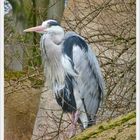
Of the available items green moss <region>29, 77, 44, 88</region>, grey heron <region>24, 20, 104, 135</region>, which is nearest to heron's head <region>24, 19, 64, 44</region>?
grey heron <region>24, 20, 104, 135</region>

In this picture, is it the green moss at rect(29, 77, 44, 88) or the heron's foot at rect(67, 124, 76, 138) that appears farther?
the green moss at rect(29, 77, 44, 88)

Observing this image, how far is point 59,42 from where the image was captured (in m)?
1.08

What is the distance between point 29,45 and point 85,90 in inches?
9.6

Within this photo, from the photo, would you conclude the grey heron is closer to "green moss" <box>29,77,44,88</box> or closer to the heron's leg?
the heron's leg

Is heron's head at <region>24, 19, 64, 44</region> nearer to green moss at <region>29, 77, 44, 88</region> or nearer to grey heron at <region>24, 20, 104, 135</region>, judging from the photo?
grey heron at <region>24, 20, 104, 135</region>

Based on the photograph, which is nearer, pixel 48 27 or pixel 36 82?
pixel 48 27

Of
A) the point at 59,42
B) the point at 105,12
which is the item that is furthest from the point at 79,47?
the point at 105,12

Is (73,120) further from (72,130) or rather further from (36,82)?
(36,82)

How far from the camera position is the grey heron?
1.08 m

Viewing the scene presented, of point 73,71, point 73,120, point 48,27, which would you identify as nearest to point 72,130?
point 73,120

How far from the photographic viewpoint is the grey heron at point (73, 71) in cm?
108

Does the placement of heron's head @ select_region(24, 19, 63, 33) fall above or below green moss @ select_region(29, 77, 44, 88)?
above

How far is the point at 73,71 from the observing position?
42.9 inches

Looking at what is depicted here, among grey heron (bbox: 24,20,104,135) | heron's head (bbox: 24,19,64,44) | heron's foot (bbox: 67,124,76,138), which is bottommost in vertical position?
heron's foot (bbox: 67,124,76,138)
